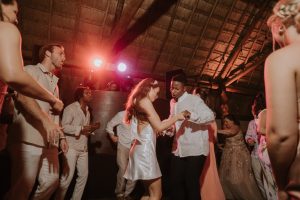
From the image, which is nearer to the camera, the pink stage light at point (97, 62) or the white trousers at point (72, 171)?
the white trousers at point (72, 171)

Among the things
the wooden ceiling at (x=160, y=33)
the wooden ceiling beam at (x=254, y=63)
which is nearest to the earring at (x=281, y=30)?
the wooden ceiling at (x=160, y=33)

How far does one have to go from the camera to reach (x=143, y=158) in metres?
2.71

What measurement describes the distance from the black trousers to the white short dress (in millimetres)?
701

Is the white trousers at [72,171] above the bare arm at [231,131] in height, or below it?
below

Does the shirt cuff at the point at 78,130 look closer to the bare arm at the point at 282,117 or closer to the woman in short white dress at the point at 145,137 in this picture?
the woman in short white dress at the point at 145,137

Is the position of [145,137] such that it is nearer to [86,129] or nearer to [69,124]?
[86,129]

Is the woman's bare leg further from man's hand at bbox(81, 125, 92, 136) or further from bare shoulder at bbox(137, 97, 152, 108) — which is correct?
man's hand at bbox(81, 125, 92, 136)

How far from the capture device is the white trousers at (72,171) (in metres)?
3.50

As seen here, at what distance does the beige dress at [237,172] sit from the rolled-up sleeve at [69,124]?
297 cm

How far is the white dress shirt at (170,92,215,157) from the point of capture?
10.6ft

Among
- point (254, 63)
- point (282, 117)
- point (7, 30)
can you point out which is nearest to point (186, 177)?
point (282, 117)

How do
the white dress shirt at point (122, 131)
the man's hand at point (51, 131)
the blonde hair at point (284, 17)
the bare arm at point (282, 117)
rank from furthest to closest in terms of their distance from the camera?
the white dress shirt at point (122, 131), the man's hand at point (51, 131), the blonde hair at point (284, 17), the bare arm at point (282, 117)

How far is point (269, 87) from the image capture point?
0.95 meters

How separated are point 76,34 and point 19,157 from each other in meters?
5.25
